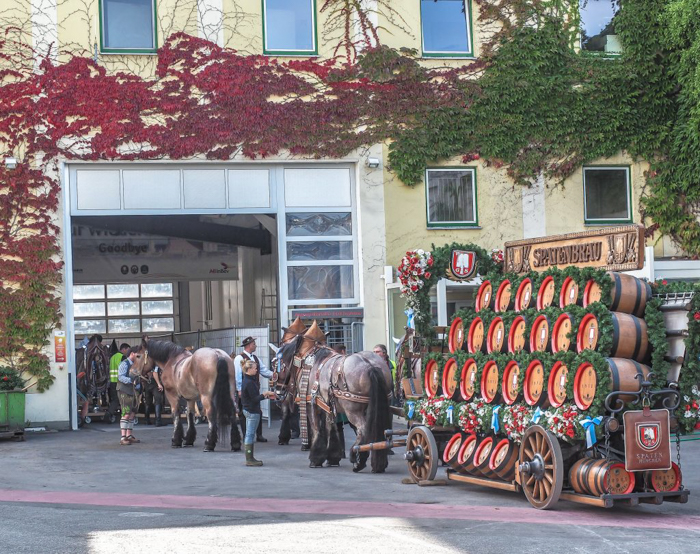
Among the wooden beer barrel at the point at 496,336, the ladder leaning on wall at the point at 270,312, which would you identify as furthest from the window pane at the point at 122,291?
the wooden beer barrel at the point at 496,336

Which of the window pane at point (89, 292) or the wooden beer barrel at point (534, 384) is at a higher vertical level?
the window pane at point (89, 292)

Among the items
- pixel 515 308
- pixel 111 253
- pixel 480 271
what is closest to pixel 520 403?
pixel 515 308

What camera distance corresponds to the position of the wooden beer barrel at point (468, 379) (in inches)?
497

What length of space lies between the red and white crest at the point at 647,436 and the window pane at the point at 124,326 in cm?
2748

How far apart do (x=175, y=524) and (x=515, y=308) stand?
4.31 meters

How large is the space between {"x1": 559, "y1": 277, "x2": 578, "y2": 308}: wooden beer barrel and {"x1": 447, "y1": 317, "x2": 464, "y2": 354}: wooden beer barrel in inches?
72.0

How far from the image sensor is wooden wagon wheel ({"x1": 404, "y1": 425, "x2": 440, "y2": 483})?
13.0 metres

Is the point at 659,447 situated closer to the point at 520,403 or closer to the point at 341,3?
the point at 520,403

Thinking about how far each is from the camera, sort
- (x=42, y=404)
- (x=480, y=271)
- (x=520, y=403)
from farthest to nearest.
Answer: (x=42, y=404) → (x=480, y=271) → (x=520, y=403)

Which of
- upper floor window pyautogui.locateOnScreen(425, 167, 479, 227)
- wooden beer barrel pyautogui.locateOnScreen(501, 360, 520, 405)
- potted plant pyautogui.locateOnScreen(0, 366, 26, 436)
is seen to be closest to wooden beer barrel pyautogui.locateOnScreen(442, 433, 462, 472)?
wooden beer barrel pyautogui.locateOnScreen(501, 360, 520, 405)

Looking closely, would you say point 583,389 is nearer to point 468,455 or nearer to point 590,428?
point 590,428

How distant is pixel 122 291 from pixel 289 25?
Result: 48.8 ft

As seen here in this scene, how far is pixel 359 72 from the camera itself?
23859 millimetres

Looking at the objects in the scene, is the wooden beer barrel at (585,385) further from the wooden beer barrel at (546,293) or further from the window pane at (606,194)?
the window pane at (606,194)
